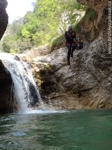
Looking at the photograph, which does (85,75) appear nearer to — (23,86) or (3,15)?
(23,86)

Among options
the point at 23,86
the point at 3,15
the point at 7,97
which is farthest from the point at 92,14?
the point at 7,97

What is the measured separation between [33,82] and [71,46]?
12.1 ft

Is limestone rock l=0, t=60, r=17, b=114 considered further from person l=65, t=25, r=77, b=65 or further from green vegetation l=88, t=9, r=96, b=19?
green vegetation l=88, t=9, r=96, b=19

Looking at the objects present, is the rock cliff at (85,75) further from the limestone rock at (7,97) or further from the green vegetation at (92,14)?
the limestone rock at (7,97)

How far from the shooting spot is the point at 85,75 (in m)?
13.0

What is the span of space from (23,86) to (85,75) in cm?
372

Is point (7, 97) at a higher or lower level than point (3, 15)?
lower

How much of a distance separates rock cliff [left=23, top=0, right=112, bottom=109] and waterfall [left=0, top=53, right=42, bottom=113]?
46 centimetres

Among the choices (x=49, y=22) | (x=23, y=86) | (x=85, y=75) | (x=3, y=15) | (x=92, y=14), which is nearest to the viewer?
(x=3, y=15)

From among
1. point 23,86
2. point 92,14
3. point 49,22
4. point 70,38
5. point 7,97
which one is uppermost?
point 49,22

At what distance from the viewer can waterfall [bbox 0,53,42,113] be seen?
38.3 ft

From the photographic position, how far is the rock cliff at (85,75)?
12477mm

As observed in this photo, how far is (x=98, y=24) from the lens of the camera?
12953 millimetres

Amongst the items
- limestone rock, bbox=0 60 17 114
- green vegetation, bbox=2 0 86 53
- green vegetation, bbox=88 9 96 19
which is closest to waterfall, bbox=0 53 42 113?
limestone rock, bbox=0 60 17 114
